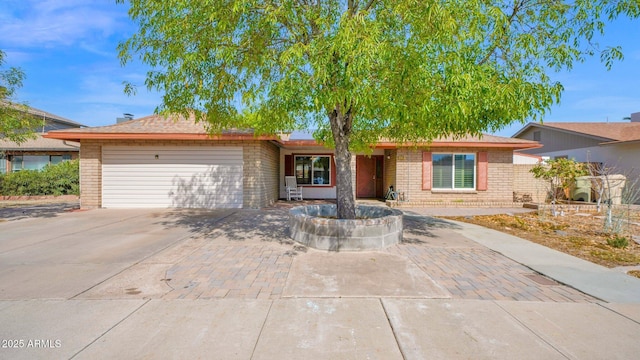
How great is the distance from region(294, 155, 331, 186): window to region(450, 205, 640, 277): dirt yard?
7398mm

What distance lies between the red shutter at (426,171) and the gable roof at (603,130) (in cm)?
844

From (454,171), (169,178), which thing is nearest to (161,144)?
(169,178)

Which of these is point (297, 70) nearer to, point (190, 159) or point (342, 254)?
point (342, 254)

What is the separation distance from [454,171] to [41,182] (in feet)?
67.7

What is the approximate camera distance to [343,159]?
20.9 feet

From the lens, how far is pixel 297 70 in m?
4.28

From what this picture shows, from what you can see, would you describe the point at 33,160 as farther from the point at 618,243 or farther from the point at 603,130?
the point at 603,130

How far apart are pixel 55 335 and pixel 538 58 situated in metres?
7.56

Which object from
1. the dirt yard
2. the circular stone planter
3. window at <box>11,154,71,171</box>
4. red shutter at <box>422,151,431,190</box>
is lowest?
the dirt yard

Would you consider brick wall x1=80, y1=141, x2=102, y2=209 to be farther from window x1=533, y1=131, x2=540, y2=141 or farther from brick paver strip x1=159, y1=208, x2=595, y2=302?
window x1=533, y1=131, x2=540, y2=141

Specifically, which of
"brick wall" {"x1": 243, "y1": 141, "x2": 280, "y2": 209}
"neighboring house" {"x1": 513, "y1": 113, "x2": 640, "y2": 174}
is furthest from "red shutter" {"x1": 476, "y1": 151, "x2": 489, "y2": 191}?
"brick wall" {"x1": 243, "y1": 141, "x2": 280, "y2": 209}

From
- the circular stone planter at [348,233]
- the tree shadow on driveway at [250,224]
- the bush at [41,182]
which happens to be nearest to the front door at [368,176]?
the tree shadow on driveway at [250,224]

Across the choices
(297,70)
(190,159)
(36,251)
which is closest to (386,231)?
(297,70)

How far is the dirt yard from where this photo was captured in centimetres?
549
